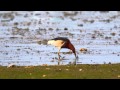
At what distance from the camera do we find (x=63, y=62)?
60.1ft

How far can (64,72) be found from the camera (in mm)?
14586

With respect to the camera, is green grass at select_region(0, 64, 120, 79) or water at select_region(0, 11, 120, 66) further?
water at select_region(0, 11, 120, 66)

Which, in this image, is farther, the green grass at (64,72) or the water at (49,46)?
the water at (49,46)

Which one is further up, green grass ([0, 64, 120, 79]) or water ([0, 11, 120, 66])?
green grass ([0, 64, 120, 79])

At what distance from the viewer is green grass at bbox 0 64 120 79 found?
13898 millimetres

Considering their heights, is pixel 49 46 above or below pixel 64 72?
below

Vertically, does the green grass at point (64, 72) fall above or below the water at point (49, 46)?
above

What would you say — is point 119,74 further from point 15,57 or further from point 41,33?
point 41,33

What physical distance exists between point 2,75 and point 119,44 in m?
10.7

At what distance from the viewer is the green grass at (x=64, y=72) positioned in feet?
45.6

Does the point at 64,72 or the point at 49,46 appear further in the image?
the point at 49,46

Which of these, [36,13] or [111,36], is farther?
[36,13]
